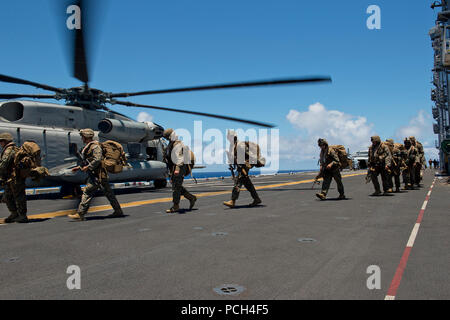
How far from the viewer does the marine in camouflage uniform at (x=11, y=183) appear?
7.49 meters

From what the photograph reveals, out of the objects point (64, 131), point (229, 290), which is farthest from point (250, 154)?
point (64, 131)

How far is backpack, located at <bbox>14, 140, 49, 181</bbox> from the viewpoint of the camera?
297 inches

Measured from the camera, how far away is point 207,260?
4238mm

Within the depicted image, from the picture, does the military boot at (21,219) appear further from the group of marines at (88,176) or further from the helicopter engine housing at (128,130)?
the helicopter engine housing at (128,130)

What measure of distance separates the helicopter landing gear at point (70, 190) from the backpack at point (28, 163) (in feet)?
21.2

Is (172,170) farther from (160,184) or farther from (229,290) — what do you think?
(160,184)

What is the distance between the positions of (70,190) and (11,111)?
12.0ft

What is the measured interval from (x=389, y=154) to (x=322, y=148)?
238cm

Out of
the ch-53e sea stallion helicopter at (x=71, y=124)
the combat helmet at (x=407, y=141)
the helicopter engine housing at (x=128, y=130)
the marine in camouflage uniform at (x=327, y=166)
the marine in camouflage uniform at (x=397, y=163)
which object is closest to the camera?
the marine in camouflage uniform at (x=327, y=166)

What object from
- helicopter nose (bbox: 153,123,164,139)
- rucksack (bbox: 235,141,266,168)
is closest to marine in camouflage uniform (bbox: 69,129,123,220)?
rucksack (bbox: 235,141,266,168)

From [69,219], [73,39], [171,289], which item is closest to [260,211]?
[69,219]

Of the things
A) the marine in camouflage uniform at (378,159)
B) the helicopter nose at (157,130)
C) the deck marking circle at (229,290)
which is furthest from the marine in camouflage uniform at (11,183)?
the marine in camouflage uniform at (378,159)

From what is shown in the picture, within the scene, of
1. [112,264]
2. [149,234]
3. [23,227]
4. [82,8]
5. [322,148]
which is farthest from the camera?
[322,148]
